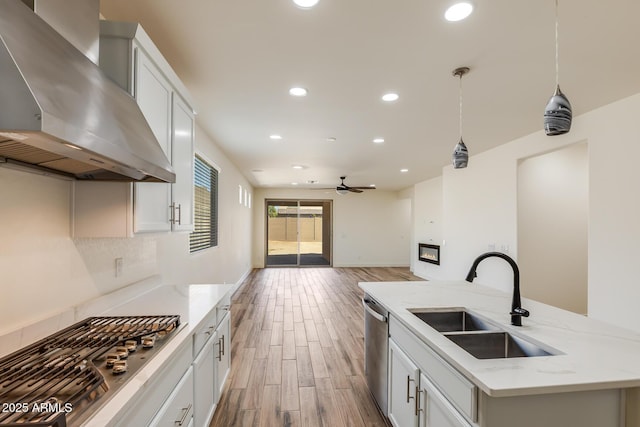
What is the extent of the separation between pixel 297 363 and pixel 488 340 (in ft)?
6.80

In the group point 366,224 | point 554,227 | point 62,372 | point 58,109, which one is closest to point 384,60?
point 58,109

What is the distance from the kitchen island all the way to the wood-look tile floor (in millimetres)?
916

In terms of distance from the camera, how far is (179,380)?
1447mm

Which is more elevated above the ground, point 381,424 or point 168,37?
point 168,37

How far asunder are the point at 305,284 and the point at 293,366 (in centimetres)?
410

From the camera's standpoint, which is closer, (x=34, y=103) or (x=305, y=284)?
(x=34, y=103)

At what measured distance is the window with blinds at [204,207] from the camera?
3.86 metres

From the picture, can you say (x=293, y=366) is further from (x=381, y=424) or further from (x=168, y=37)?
(x=168, y=37)

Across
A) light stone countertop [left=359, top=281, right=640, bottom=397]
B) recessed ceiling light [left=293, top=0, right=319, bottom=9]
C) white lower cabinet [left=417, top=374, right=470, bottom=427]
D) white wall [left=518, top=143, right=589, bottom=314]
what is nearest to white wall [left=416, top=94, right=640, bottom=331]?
white wall [left=518, top=143, right=589, bottom=314]

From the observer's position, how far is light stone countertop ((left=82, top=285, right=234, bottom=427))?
88cm

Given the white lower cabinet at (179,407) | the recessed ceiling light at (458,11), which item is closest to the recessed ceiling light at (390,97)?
the recessed ceiling light at (458,11)

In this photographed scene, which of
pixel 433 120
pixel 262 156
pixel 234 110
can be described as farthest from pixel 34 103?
pixel 262 156

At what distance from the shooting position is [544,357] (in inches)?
47.6

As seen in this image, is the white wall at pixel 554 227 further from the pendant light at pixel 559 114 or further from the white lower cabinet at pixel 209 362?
the white lower cabinet at pixel 209 362
